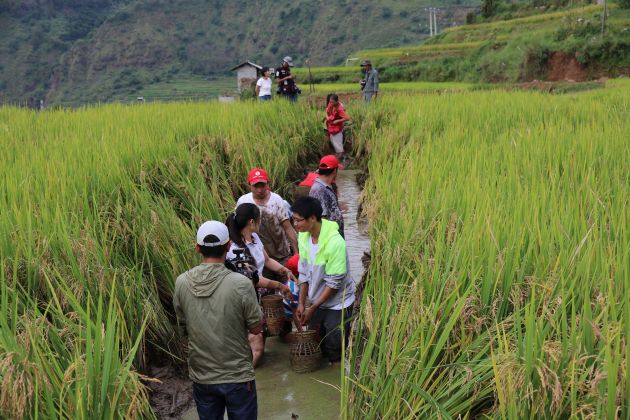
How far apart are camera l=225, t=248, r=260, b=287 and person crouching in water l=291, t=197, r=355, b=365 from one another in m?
0.31

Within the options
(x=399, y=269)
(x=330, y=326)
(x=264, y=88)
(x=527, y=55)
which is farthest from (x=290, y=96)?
(x=527, y=55)

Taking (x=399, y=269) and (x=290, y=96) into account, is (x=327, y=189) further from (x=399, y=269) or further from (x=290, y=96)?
(x=290, y=96)

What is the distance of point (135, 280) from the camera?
407cm

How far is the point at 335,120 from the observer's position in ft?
34.5

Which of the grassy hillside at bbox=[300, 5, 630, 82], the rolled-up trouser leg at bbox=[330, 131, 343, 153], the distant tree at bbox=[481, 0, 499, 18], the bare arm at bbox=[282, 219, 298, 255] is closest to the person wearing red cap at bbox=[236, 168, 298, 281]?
the bare arm at bbox=[282, 219, 298, 255]

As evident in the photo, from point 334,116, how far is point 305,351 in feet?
21.8

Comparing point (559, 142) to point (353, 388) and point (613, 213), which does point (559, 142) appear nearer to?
point (613, 213)

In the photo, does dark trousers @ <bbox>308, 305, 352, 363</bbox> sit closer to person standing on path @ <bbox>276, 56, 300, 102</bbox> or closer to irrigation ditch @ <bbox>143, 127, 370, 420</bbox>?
irrigation ditch @ <bbox>143, 127, 370, 420</bbox>

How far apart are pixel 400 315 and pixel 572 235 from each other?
117 centimetres

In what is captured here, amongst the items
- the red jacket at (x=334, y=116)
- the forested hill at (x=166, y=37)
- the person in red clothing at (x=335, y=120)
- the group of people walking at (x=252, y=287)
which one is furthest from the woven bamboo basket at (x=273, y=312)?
the forested hill at (x=166, y=37)

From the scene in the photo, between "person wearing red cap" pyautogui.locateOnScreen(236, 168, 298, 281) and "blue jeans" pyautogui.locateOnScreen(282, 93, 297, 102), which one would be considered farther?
"blue jeans" pyautogui.locateOnScreen(282, 93, 297, 102)

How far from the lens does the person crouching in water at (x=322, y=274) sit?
4.11m

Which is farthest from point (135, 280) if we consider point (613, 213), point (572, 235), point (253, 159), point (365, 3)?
point (365, 3)

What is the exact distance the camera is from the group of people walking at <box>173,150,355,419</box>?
3.13 meters
